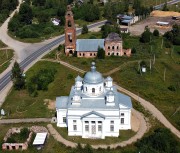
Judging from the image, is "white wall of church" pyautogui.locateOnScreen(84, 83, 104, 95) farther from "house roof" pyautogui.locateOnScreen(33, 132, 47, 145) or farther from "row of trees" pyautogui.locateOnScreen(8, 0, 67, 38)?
"row of trees" pyautogui.locateOnScreen(8, 0, 67, 38)

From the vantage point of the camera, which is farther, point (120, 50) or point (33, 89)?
point (120, 50)

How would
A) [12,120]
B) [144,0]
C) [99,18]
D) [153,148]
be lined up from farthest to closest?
[144,0] → [99,18] → [12,120] → [153,148]

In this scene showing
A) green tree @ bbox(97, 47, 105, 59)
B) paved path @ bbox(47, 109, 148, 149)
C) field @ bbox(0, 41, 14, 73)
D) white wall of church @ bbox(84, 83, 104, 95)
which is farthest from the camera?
green tree @ bbox(97, 47, 105, 59)

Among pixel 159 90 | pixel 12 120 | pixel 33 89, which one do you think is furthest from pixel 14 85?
pixel 159 90

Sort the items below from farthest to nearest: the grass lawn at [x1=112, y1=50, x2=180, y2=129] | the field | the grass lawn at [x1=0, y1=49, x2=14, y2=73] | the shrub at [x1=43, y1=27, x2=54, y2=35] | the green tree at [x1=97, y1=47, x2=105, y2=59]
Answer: the shrub at [x1=43, y1=27, x2=54, y2=35] → the green tree at [x1=97, y1=47, x2=105, y2=59] → the field → the grass lawn at [x1=0, y1=49, x2=14, y2=73] → the grass lawn at [x1=112, y1=50, x2=180, y2=129]

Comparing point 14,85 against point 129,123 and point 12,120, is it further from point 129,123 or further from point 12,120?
point 129,123

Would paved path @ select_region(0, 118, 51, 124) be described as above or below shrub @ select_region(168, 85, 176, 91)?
above

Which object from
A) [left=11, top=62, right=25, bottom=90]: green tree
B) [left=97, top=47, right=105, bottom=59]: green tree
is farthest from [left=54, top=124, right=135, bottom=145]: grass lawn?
[left=97, top=47, right=105, bottom=59]: green tree

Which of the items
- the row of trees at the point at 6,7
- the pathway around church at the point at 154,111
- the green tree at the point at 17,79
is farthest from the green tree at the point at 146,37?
the row of trees at the point at 6,7
